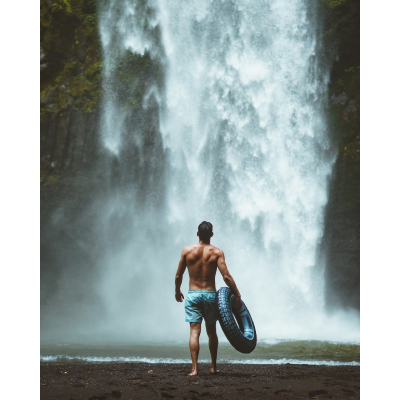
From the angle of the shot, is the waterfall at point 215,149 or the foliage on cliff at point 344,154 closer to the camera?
the waterfall at point 215,149

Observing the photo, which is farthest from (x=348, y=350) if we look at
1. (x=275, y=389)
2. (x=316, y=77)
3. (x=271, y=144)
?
(x=316, y=77)

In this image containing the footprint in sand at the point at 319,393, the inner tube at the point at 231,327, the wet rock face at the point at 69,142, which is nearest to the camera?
the footprint in sand at the point at 319,393

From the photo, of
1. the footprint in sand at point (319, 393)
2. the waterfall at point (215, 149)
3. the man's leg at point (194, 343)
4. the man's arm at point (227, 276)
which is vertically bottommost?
the footprint in sand at point (319, 393)

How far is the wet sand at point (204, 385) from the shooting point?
346 cm

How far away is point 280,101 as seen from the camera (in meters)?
13.1

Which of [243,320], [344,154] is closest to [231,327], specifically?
[243,320]

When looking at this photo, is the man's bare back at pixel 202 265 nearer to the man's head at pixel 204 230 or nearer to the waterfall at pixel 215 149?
the man's head at pixel 204 230

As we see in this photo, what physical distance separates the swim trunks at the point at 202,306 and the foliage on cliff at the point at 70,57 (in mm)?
10729

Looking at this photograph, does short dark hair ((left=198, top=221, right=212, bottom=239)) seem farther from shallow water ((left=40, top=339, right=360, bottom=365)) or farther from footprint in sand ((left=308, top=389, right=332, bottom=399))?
shallow water ((left=40, top=339, right=360, bottom=365))

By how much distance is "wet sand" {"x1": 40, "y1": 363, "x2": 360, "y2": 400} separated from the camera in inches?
136

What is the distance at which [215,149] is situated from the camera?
13172 millimetres

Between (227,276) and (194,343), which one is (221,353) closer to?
(194,343)

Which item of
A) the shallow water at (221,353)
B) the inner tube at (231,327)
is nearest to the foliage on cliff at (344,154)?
the shallow water at (221,353)

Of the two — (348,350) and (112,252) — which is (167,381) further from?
(112,252)
